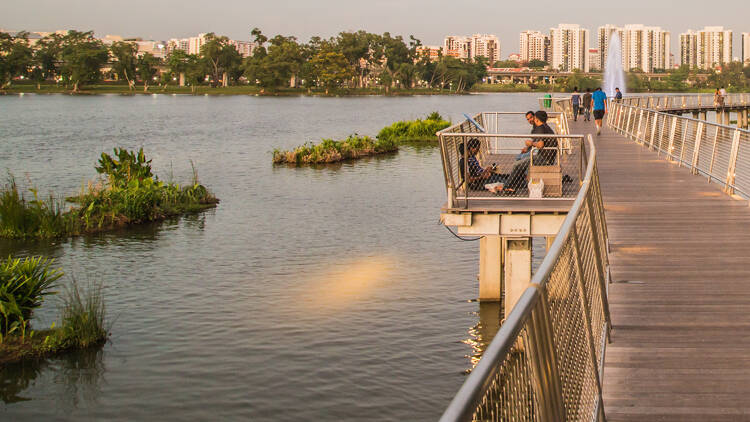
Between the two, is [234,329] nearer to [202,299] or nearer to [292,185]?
[202,299]

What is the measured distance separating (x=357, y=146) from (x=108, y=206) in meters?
27.1

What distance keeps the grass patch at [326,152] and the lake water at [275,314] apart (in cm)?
989

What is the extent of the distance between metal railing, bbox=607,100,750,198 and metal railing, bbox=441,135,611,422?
9.22m

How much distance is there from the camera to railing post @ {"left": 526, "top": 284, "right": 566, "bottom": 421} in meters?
3.54

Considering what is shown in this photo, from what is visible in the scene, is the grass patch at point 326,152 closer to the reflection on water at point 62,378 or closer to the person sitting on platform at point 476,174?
the person sitting on platform at point 476,174

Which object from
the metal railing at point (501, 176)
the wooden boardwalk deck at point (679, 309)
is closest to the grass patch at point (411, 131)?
the metal railing at point (501, 176)

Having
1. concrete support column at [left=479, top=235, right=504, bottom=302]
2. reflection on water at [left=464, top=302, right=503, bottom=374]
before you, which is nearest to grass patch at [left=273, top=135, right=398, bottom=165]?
concrete support column at [left=479, top=235, right=504, bottom=302]

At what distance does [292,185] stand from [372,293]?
20405 millimetres

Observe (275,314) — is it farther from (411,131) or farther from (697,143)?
(411,131)

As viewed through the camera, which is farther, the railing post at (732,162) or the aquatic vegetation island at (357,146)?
the aquatic vegetation island at (357,146)

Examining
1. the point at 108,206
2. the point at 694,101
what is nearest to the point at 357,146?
the point at 108,206

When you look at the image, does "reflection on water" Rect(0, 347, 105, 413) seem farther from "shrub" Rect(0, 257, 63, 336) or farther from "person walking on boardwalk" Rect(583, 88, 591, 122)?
"person walking on boardwalk" Rect(583, 88, 591, 122)

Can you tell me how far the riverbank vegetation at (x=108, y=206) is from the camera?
84.7 feet

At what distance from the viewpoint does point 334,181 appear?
136ft
